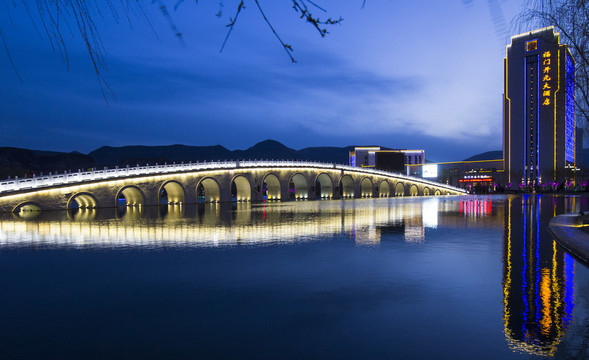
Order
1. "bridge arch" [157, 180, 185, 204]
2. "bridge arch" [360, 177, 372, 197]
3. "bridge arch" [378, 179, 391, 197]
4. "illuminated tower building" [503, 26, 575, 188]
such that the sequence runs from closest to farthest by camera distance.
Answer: "bridge arch" [157, 180, 185, 204], "bridge arch" [360, 177, 372, 197], "bridge arch" [378, 179, 391, 197], "illuminated tower building" [503, 26, 575, 188]

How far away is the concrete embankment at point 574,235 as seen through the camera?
945cm

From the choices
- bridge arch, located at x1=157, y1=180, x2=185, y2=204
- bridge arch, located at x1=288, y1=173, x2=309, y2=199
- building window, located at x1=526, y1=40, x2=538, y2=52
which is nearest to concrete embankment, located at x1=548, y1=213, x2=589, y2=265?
bridge arch, located at x1=157, y1=180, x2=185, y2=204

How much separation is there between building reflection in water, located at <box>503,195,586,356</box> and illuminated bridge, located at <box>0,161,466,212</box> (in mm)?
31433

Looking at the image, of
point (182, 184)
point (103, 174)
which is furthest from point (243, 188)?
point (103, 174)

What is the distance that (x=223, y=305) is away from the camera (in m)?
6.07

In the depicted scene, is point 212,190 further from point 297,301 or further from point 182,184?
point 297,301

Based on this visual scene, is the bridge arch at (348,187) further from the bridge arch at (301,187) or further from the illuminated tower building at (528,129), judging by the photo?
the illuminated tower building at (528,129)

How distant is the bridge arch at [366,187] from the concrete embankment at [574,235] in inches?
2241

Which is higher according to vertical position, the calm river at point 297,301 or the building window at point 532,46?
the building window at point 532,46

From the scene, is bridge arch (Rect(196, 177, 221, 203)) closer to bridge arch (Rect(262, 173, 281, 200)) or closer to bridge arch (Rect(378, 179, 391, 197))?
bridge arch (Rect(262, 173, 281, 200))

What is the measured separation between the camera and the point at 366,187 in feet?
245

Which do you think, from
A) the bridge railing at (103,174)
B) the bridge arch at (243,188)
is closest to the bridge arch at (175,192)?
the bridge railing at (103,174)

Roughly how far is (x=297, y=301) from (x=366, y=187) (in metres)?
69.7

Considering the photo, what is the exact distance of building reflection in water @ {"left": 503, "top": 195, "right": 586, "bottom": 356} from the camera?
4.62m
